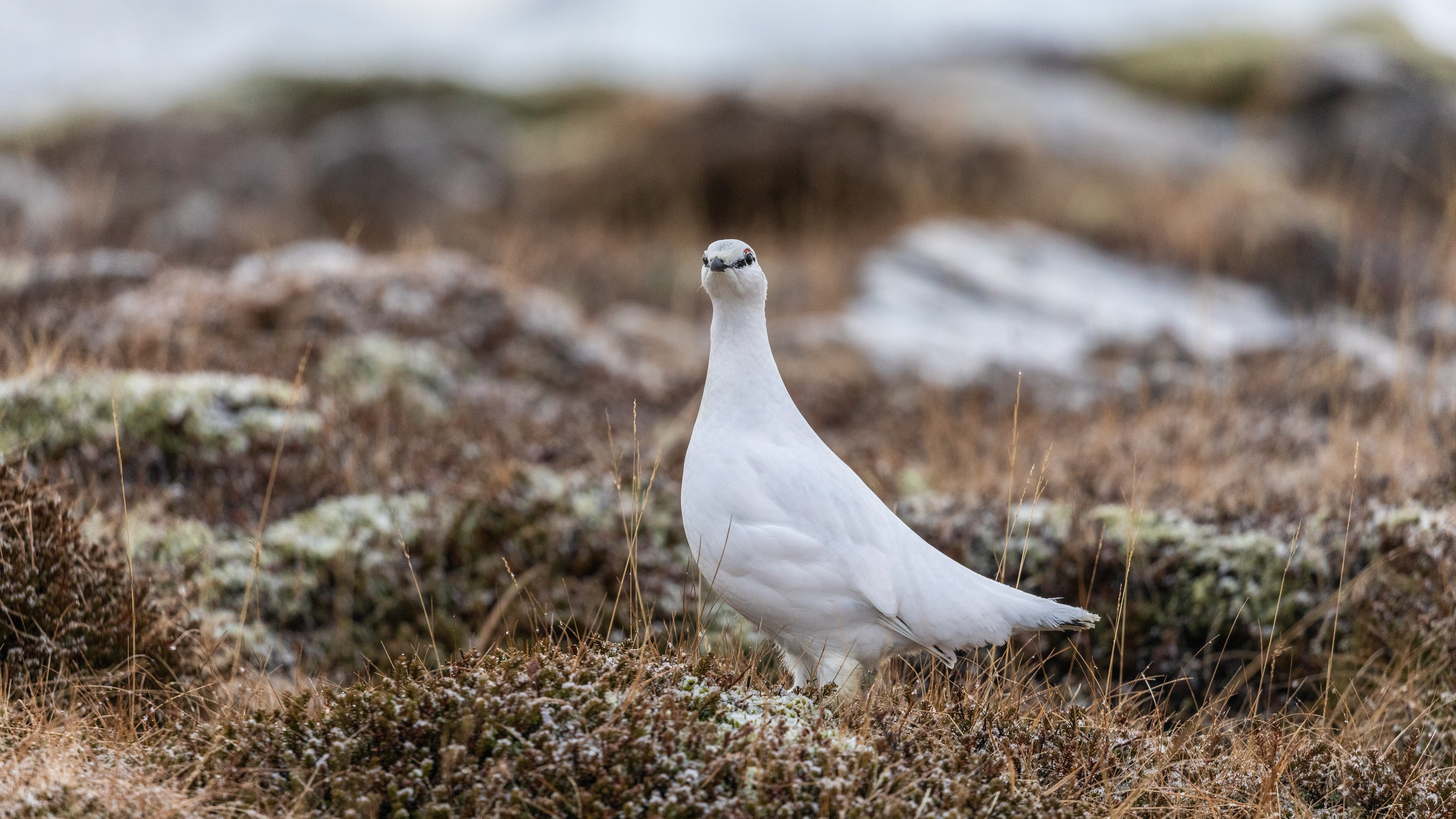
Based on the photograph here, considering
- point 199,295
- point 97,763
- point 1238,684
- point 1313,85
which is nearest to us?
point 97,763

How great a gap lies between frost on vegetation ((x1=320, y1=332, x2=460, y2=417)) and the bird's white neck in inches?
167

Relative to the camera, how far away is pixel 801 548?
11.7 feet

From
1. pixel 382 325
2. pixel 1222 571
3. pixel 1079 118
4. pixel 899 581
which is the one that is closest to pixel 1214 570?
pixel 1222 571

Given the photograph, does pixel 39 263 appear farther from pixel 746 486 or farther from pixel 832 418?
pixel 746 486

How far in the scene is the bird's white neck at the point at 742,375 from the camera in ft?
12.6

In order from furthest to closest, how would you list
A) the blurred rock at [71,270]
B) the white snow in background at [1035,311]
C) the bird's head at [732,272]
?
the white snow in background at [1035,311], the blurred rock at [71,270], the bird's head at [732,272]

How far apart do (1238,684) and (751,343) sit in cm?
230

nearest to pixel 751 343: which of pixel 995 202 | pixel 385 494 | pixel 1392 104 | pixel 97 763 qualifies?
pixel 97 763

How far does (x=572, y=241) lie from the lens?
15.6 m

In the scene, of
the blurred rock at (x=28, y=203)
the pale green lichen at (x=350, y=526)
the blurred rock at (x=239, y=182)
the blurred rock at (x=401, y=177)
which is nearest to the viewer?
the pale green lichen at (x=350, y=526)

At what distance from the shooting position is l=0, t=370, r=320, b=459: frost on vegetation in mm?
5578

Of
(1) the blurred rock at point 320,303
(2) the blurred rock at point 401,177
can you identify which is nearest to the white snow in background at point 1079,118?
(2) the blurred rock at point 401,177

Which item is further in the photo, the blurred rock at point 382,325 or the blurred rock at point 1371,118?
the blurred rock at point 1371,118

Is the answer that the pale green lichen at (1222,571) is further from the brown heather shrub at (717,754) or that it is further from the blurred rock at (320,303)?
the blurred rock at (320,303)
